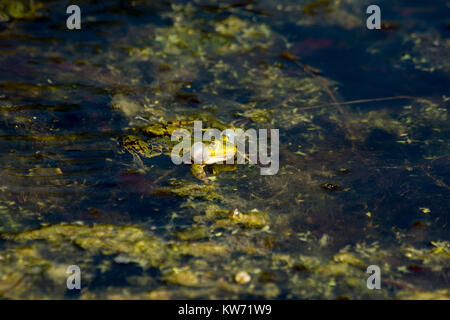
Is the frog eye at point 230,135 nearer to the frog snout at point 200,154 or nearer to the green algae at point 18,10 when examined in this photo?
the frog snout at point 200,154

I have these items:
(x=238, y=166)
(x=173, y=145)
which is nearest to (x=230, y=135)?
(x=238, y=166)

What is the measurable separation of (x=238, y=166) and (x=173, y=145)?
0.41m

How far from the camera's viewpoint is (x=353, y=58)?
11.5 feet

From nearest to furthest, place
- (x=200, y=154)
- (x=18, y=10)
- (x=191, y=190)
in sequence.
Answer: (x=191, y=190), (x=200, y=154), (x=18, y=10)

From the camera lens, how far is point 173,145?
2.65 m

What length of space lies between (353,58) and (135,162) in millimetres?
1992

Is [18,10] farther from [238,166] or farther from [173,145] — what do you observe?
[238,166]

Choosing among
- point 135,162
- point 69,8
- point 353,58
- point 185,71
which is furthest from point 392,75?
point 69,8

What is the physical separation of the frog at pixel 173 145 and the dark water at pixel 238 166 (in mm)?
45

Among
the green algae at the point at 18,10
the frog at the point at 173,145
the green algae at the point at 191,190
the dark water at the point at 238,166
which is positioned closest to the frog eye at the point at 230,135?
the frog at the point at 173,145

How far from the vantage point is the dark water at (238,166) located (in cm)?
200

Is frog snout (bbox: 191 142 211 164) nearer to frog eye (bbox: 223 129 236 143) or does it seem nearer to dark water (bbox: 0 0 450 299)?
dark water (bbox: 0 0 450 299)

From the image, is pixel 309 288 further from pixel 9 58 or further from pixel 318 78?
pixel 9 58

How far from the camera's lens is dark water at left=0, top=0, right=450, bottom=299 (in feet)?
6.57
